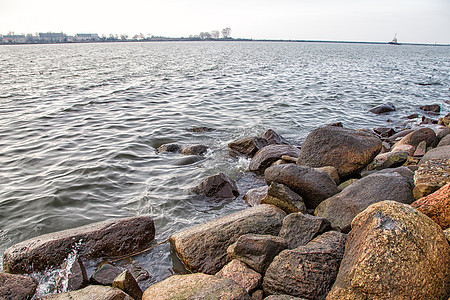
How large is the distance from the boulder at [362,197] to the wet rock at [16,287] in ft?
12.8

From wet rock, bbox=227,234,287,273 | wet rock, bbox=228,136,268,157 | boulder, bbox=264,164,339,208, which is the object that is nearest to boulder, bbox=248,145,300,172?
wet rock, bbox=228,136,268,157

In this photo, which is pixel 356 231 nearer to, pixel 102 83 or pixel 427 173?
pixel 427 173

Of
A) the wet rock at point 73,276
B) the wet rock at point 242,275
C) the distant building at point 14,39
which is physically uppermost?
the distant building at point 14,39

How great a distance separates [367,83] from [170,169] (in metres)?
21.8

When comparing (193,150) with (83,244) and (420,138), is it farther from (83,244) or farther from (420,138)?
(420,138)

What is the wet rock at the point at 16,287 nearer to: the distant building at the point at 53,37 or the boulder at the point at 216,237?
the boulder at the point at 216,237

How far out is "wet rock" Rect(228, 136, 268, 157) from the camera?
28.6 feet

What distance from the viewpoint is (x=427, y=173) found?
16.3ft

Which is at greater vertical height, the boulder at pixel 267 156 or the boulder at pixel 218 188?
the boulder at pixel 267 156

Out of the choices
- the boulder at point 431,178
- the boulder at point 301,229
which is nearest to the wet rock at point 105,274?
the boulder at point 301,229

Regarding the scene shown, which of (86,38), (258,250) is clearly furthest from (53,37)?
(258,250)

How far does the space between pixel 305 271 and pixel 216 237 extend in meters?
1.38

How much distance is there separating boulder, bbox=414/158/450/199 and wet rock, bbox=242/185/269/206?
98.2 inches

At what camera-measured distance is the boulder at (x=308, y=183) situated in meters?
5.35
